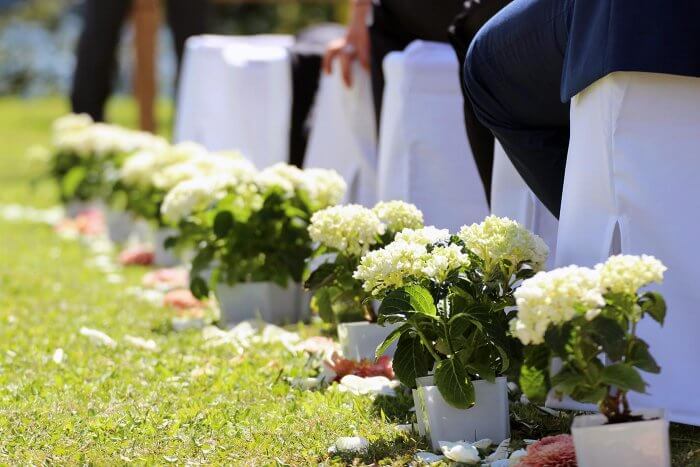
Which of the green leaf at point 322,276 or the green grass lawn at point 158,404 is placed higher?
the green leaf at point 322,276

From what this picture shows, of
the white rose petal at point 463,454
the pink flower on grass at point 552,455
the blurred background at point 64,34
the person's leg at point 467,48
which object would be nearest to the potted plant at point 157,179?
the person's leg at point 467,48

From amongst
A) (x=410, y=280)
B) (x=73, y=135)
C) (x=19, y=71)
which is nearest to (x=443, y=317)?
(x=410, y=280)

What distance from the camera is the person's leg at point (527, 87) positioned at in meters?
2.17

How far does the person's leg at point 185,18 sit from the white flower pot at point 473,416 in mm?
4057

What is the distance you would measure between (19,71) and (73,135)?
31.1 feet

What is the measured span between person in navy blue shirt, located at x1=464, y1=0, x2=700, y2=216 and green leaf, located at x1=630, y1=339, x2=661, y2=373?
17.2 inches

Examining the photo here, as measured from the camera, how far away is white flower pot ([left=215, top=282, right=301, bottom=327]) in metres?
3.29

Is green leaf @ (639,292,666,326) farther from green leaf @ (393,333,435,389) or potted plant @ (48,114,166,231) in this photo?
potted plant @ (48,114,166,231)

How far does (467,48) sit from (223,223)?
83cm

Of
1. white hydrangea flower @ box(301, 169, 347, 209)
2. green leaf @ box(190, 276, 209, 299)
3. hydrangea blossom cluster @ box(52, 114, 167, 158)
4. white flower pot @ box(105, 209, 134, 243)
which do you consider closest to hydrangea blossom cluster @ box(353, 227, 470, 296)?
white hydrangea flower @ box(301, 169, 347, 209)

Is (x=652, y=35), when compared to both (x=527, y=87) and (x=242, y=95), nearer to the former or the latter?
(x=527, y=87)

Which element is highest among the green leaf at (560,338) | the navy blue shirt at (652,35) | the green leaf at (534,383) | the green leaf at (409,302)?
the navy blue shirt at (652,35)

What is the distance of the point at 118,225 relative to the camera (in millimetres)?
5137

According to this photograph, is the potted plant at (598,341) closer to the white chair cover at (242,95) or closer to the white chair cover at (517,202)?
the white chair cover at (517,202)
